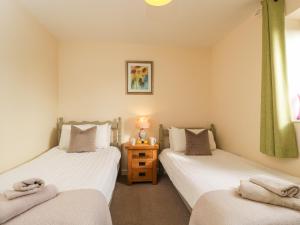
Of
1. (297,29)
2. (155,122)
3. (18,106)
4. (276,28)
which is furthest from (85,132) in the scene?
(297,29)

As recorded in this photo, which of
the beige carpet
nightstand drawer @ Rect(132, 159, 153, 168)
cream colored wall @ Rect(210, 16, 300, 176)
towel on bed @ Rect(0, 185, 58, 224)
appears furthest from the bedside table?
towel on bed @ Rect(0, 185, 58, 224)

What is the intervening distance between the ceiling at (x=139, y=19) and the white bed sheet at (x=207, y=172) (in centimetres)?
182

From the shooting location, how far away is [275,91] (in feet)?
6.37

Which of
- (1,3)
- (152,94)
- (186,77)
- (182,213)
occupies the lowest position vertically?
(182,213)

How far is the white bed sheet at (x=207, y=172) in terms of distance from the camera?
5.43ft

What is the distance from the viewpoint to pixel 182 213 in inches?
87.2

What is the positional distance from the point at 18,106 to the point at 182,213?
2.19m

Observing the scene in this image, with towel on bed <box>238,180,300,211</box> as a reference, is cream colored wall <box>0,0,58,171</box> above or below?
above

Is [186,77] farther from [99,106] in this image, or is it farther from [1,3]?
[1,3]

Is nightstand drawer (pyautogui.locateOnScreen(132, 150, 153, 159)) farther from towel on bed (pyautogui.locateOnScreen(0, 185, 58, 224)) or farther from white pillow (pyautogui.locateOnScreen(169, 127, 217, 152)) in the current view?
towel on bed (pyautogui.locateOnScreen(0, 185, 58, 224))

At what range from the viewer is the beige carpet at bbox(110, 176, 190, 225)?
207cm

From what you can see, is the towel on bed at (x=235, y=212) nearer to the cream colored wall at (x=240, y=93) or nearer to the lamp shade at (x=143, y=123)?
the cream colored wall at (x=240, y=93)

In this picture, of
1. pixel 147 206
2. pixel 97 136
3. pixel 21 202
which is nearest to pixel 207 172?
pixel 147 206

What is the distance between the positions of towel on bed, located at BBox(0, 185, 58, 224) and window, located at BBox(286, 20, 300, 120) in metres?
2.28
